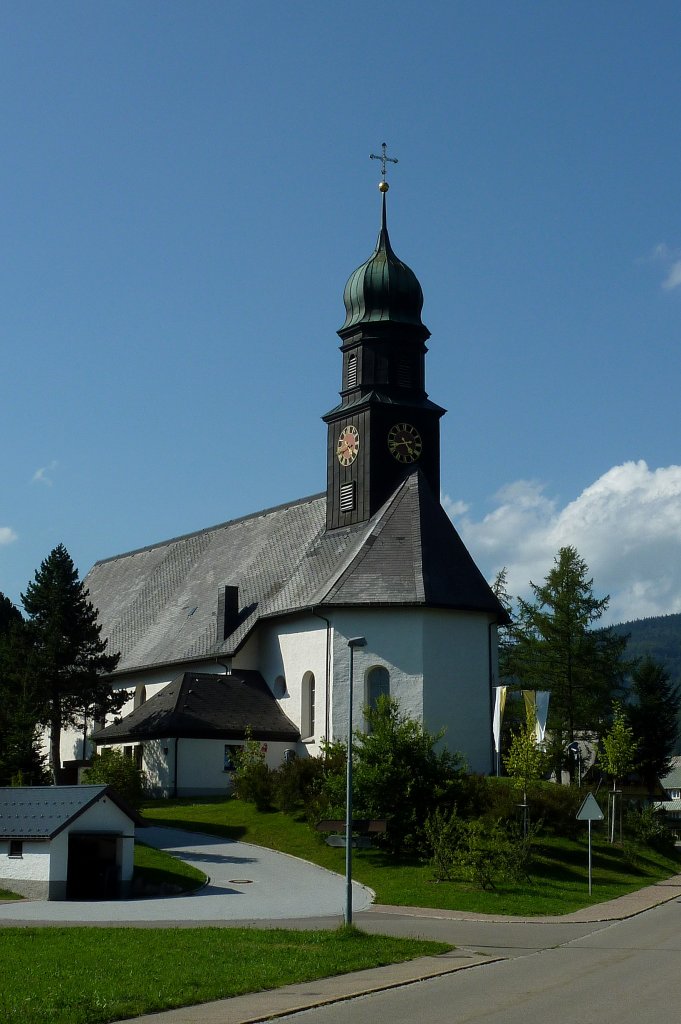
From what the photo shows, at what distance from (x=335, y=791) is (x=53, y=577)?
54.5 feet

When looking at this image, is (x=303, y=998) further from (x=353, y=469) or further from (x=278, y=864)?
(x=353, y=469)

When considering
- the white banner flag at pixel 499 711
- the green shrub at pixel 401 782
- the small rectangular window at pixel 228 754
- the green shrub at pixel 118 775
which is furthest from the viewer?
the small rectangular window at pixel 228 754

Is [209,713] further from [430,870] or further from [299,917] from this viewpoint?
[299,917]

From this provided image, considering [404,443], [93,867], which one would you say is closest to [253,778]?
[93,867]

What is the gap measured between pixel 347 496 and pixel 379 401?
165 inches

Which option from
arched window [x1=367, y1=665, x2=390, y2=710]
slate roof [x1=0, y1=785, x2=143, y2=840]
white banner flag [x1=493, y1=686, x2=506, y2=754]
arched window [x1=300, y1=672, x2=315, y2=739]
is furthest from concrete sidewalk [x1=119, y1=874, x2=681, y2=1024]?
arched window [x1=300, y1=672, x2=315, y2=739]

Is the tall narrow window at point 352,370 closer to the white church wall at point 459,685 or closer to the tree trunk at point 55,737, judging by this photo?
the white church wall at point 459,685

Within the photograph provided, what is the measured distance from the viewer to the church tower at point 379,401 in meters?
50.0

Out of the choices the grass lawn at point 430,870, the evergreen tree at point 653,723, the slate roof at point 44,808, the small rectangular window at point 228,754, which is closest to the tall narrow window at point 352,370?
the small rectangular window at point 228,754

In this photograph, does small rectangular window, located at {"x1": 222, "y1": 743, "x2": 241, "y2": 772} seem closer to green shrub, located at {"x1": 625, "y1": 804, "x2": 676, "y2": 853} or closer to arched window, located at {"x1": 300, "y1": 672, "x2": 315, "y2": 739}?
arched window, located at {"x1": 300, "y1": 672, "x2": 315, "y2": 739}

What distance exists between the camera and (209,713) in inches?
1857

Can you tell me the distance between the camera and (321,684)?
4650 centimetres

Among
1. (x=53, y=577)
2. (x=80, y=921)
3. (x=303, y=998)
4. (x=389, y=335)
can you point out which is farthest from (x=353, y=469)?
(x=303, y=998)

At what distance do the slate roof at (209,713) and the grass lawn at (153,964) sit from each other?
82.9 ft
